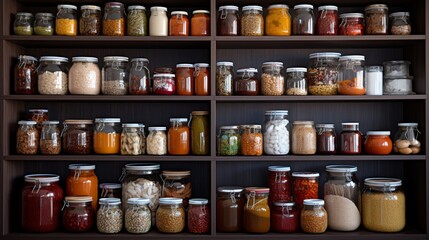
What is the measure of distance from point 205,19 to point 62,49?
849 mm

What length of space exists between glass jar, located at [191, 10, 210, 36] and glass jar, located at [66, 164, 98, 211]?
86 centimetres

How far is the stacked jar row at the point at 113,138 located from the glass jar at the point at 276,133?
0.30 metres

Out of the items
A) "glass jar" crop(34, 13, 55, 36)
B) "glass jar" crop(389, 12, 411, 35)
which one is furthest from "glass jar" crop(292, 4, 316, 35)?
"glass jar" crop(34, 13, 55, 36)

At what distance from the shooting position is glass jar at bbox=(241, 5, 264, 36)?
9.06 ft

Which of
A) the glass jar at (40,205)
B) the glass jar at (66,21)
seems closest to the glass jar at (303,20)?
the glass jar at (66,21)

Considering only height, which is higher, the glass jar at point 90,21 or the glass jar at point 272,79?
the glass jar at point 90,21

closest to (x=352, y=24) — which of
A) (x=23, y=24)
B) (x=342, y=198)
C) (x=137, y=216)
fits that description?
(x=342, y=198)

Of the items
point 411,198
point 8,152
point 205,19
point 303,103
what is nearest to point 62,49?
point 8,152

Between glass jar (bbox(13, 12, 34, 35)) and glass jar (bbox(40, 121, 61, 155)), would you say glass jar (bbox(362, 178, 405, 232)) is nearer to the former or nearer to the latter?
glass jar (bbox(40, 121, 61, 155))

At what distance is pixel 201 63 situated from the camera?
296cm

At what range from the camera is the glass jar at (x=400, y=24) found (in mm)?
2764

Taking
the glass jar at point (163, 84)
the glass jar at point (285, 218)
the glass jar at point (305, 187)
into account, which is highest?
the glass jar at point (163, 84)

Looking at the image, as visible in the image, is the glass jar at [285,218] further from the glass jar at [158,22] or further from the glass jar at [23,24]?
the glass jar at [23,24]

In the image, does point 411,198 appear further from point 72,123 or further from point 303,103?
point 72,123
